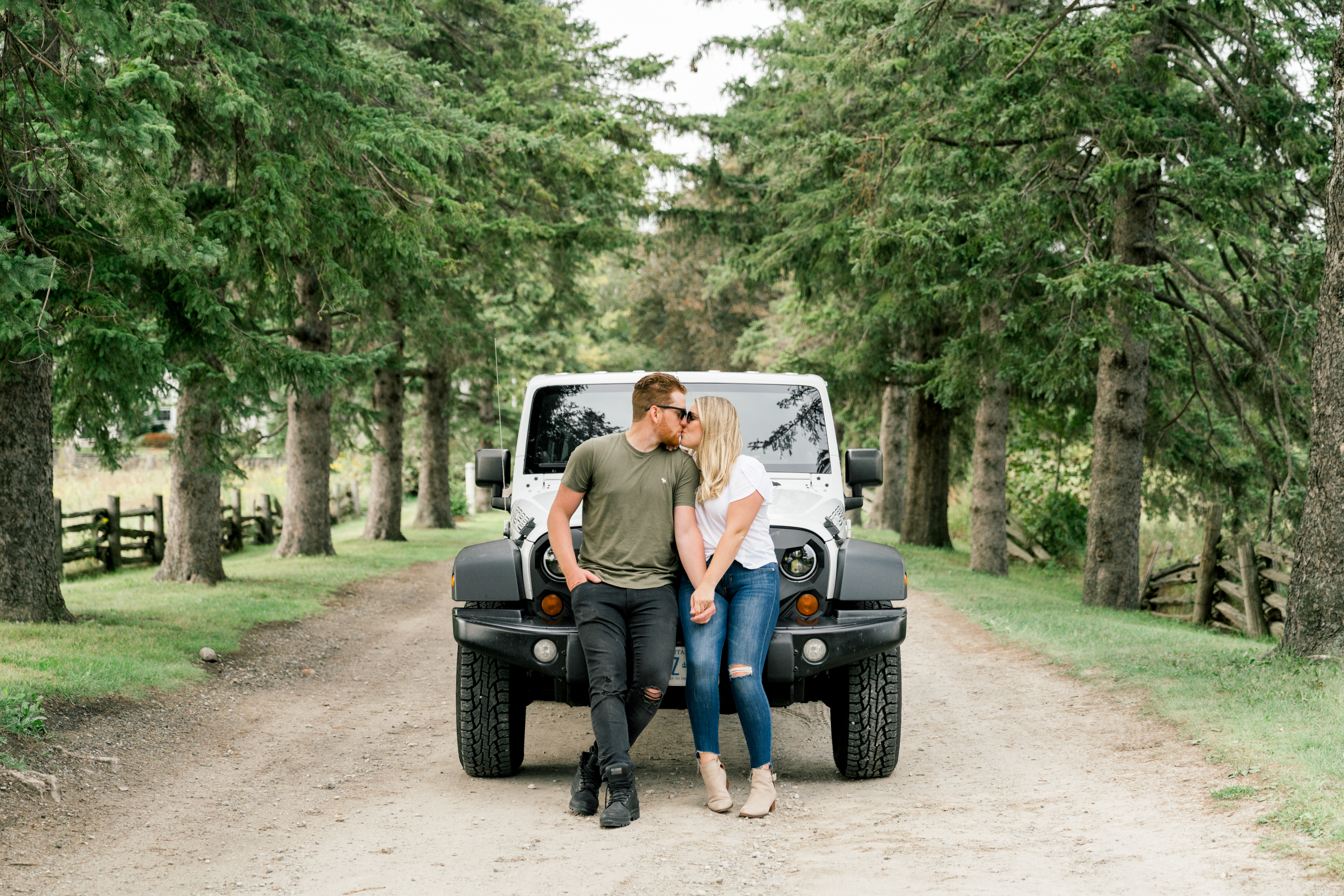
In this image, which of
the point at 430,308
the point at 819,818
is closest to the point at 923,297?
the point at 430,308

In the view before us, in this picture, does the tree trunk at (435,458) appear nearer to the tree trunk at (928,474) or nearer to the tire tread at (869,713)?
the tree trunk at (928,474)

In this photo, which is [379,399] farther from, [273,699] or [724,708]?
[724,708]

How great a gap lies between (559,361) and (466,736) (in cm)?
2910

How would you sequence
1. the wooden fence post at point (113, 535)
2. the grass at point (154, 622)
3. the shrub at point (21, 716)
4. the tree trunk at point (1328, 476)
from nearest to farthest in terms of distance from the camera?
the shrub at point (21, 716), the grass at point (154, 622), the tree trunk at point (1328, 476), the wooden fence post at point (113, 535)

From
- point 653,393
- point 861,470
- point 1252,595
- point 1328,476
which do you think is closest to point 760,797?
point 653,393

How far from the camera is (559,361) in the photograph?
34875 mm

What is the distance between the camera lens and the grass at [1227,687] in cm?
542

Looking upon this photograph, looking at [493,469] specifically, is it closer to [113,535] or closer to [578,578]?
[578,578]

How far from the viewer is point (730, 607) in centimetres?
562

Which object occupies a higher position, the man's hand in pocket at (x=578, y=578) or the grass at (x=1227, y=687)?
the man's hand in pocket at (x=578, y=578)

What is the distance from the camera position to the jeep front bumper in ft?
18.6

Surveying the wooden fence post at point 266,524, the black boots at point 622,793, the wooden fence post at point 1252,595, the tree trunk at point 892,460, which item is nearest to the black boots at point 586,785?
the black boots at point 622,793

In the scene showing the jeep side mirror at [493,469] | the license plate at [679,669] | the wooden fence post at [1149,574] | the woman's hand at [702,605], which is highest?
the jeep side mirror at [493,469]

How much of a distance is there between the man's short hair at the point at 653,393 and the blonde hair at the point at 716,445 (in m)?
0.15
